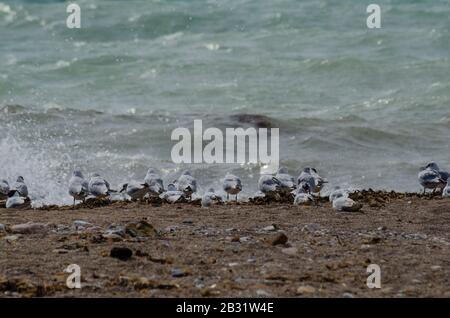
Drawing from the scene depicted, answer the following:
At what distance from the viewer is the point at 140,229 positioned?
7086mm

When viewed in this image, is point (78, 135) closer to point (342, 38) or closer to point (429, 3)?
point (342, 38)

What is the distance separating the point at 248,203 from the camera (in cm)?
913

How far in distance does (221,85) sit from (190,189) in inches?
337

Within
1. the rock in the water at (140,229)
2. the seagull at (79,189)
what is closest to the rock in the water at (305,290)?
the rock in the water at (140,229)

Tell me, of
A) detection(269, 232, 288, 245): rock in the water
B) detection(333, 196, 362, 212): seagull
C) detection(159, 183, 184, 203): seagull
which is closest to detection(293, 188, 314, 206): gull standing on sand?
detection(333, 196, 362, 212): seagull

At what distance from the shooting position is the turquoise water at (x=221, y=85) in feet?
40.8

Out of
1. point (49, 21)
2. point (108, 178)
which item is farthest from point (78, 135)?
point (49, 21)

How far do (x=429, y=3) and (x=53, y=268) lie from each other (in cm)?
1932

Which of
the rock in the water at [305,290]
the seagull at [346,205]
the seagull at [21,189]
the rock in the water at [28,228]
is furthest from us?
the seagull at [21,189]

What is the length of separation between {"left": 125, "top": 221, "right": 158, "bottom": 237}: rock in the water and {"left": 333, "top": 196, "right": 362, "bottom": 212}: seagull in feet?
6.70

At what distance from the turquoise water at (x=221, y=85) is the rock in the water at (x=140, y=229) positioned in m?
3.21

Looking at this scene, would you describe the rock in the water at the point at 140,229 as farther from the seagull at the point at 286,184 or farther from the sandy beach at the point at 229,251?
→ the seagull at the point at 286,184

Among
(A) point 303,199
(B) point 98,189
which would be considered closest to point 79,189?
(B) point 98,189

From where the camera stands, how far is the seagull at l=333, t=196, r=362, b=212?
8.48 meters
